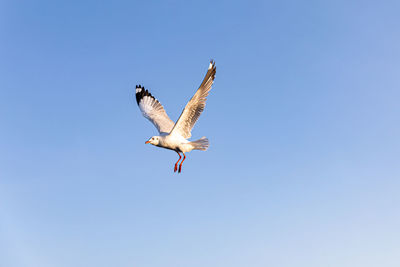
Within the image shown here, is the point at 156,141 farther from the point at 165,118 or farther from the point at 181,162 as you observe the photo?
the point at 165,118

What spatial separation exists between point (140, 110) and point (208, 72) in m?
7.98

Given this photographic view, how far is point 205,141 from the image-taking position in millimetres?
21125

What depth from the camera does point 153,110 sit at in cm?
2709

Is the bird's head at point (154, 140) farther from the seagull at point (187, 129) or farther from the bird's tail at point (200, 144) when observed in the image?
the bird's tail at point (200, 144)

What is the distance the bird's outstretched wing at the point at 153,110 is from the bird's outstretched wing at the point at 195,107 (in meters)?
2.53


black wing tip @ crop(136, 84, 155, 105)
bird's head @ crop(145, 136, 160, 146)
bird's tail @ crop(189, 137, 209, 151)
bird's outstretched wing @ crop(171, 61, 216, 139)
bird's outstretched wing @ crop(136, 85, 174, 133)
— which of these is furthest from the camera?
black wing tip @ crop(136, 84, 155, 105)

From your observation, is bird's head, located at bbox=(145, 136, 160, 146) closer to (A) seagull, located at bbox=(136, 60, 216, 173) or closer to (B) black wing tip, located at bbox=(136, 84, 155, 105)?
(A) seagull, located at bbox=(136, 60, 216, 173)

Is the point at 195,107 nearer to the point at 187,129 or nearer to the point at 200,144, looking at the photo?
the point at 187,129

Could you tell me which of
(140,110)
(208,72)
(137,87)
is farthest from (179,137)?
(137,87)

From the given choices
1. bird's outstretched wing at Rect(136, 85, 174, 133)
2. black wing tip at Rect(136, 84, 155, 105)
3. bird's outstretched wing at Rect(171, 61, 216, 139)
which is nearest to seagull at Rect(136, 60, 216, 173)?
bird's outstretched wing at Rect(171, 61, 216, 139)

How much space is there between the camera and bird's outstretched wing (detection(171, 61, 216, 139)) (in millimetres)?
20594

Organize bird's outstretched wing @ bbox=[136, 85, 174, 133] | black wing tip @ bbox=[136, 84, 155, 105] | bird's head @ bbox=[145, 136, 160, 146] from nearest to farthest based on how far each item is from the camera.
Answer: bird's head @ bbox=[145, 136, 160, 146], bird's outstretched wing @ bbox=[136, 85, 174, 133], black wing tip @ bbox=[136, 84, 155, 105]

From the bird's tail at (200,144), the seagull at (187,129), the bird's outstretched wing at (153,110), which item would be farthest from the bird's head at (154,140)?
the bird's outstretched wing at (153,110)

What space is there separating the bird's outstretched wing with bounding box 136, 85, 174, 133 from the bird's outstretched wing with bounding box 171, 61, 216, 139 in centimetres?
253
